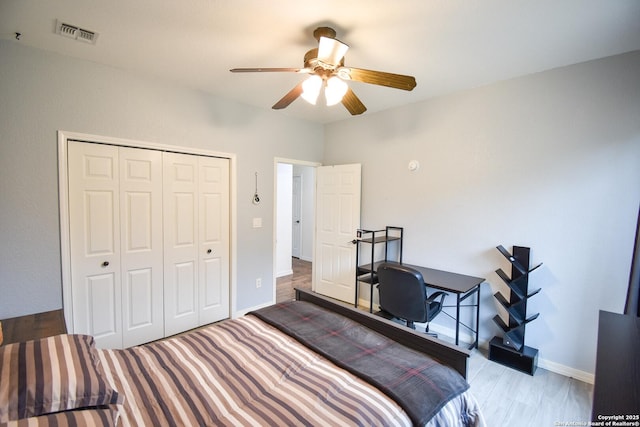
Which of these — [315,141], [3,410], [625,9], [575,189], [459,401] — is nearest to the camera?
[3,410]

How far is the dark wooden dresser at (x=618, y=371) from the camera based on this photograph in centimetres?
75

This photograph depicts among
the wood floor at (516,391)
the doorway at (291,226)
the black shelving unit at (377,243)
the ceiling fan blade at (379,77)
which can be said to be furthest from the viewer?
the doorway at (291,226)

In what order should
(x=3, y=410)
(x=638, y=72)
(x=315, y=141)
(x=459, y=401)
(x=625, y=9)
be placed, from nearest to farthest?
(x=3, y=410), (x=459, y=401), (x=625, y=9), (x=638, y=72), (x=315, y=141)

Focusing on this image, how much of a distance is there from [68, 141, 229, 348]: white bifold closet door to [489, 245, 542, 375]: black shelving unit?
113 inches

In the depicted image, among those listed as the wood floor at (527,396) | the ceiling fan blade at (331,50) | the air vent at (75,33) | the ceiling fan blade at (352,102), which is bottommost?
the wood floor at (527,396)

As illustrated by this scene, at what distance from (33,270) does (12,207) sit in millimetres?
496

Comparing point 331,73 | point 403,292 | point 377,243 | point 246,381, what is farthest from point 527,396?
point 331,73

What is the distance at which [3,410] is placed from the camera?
0.92 meters

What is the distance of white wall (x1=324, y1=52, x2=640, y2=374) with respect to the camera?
2.19m

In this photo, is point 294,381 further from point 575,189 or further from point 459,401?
point 575,189

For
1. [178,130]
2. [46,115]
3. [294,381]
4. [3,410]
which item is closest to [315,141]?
[178,130]

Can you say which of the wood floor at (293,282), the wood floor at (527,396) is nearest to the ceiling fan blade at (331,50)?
the wood floor at (527,396)

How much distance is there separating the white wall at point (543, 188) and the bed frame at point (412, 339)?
5.07ft

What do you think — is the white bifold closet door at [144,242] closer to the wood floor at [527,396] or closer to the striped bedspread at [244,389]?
the striped bedspread at [244,389]
